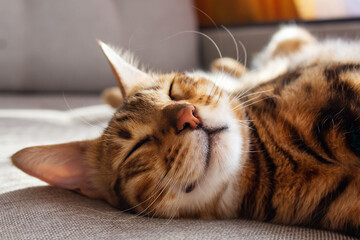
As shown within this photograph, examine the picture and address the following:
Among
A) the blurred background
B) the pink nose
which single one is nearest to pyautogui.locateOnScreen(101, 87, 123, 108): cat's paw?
the blurred background

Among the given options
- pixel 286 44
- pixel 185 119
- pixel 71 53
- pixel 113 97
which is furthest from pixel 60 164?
pixel 71 53

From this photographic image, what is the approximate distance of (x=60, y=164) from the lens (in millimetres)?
1011

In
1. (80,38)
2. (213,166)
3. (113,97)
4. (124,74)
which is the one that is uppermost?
(80,38)

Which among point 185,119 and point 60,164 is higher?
Result: point 185,119

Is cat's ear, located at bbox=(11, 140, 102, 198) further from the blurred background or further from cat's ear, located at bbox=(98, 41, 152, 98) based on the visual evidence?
the blurred background

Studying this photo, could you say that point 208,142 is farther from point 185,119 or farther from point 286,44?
point 286,44

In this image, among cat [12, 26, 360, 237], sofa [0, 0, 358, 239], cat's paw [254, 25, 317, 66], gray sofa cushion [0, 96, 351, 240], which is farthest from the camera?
cat's paw [254, 25, 317, 66]

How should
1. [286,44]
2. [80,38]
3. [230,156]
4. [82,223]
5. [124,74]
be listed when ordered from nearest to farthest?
1. [82,223]
2. [230,156]
3. [124,74]
4. [286,44]
5. [80,38]

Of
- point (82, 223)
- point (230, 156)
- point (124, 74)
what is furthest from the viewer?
point (124, 74)

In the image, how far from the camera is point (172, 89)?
1.13 metres

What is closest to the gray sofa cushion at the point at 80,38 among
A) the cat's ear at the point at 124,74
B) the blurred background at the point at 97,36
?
the blurred background at the point at 97,36

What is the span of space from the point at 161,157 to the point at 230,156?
17 centimetres

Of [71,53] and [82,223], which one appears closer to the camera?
[82,223]

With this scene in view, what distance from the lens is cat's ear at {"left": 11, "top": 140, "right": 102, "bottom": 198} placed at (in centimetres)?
95
